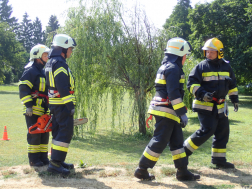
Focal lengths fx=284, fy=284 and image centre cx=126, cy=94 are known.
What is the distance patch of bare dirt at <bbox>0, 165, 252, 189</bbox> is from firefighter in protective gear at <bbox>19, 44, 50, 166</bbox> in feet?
1.18

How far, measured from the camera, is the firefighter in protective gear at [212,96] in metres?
5.16

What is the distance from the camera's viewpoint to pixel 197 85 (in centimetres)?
519

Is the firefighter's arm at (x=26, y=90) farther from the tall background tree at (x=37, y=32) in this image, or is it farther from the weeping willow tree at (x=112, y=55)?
the tall background tree at (x=37, y=32)

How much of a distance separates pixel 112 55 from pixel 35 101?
372 centimetres

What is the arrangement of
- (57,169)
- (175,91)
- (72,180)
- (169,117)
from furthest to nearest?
(57,169) < (72,180) < (169,117) < (175,91)

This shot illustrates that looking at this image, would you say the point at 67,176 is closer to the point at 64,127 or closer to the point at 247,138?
the point at 64,127

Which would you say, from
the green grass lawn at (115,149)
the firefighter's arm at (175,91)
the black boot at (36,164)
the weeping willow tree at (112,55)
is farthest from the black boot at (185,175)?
the weeping willow tree at (112,55)

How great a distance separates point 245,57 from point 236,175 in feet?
59.2

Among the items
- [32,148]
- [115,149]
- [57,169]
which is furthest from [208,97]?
[115,149]

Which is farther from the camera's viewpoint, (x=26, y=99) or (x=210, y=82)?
(x=26, y=99)

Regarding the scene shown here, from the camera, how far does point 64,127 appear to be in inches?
191

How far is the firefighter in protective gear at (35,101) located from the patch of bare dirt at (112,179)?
1.18ft

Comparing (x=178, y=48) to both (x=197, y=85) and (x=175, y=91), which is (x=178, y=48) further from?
(x=197, y=85)

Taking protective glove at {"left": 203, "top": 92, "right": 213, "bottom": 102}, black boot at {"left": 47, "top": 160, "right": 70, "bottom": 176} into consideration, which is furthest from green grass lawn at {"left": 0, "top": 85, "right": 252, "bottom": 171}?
protective glove at {"left": 203, "top": 92, "right": 213, "bottom": 102}
